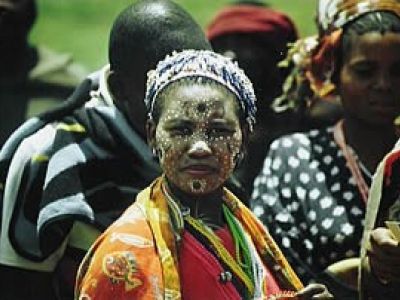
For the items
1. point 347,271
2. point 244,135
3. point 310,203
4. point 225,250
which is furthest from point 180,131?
point 310,203

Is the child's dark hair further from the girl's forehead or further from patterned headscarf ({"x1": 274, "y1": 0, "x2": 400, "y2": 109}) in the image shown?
the girl's forehead

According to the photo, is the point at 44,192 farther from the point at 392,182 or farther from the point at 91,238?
the point at 392,182

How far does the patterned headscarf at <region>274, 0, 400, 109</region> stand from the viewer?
5.73 m

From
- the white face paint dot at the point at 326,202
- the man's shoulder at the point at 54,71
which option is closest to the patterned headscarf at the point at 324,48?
the white face paint dot at the point at 326,202

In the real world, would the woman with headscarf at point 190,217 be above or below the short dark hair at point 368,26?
below

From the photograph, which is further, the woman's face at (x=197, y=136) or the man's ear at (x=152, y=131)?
the man's ear at (x=152, y=131)

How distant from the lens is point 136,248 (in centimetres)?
418

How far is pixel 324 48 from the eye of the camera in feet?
19.1

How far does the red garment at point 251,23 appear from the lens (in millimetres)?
6758

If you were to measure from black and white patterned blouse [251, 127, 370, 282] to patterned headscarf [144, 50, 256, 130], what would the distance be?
3.97 feet

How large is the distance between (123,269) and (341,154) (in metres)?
1.75

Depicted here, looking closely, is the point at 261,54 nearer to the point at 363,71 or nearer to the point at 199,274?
the point at 363,71

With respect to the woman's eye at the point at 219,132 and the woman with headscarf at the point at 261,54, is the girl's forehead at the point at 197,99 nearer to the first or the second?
the woman's eye at the point at 219,132

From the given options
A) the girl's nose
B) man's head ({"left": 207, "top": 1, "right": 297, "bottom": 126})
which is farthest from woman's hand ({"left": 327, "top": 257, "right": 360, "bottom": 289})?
man's head ({"left": 207, "top": 1, "right": 297, "bottom": 126})
